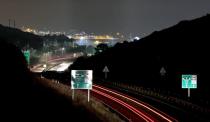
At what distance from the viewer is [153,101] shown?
2331 inches

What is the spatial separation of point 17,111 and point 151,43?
121m

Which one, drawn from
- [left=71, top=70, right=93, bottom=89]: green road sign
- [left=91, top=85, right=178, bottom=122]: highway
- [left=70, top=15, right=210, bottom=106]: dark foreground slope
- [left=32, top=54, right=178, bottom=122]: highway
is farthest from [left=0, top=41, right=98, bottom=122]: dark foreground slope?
[left=70, top=15, right=210, bottom=106]: dark foreground slope

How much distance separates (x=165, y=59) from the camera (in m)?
118

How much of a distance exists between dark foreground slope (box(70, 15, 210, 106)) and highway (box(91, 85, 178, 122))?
31.0ft

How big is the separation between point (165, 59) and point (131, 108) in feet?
214

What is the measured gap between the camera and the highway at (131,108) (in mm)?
45097

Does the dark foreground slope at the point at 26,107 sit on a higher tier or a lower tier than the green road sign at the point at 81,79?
lower

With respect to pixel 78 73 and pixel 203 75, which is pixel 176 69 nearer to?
pixel 203 75

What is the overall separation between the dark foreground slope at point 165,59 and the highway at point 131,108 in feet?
31.0

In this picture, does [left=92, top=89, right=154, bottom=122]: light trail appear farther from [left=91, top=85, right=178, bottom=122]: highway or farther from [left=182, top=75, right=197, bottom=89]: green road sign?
[left=182, top=75, right=197, bottom=89]: green road sign

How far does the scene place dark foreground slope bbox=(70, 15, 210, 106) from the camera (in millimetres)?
93287

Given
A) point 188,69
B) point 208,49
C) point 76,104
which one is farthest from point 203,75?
point 76,104

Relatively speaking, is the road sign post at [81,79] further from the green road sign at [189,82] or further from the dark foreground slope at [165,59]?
the dark foreground slope at [165,59]

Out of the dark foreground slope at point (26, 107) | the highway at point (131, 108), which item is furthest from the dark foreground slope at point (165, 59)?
the dark foreground slope at point (26, 107)
